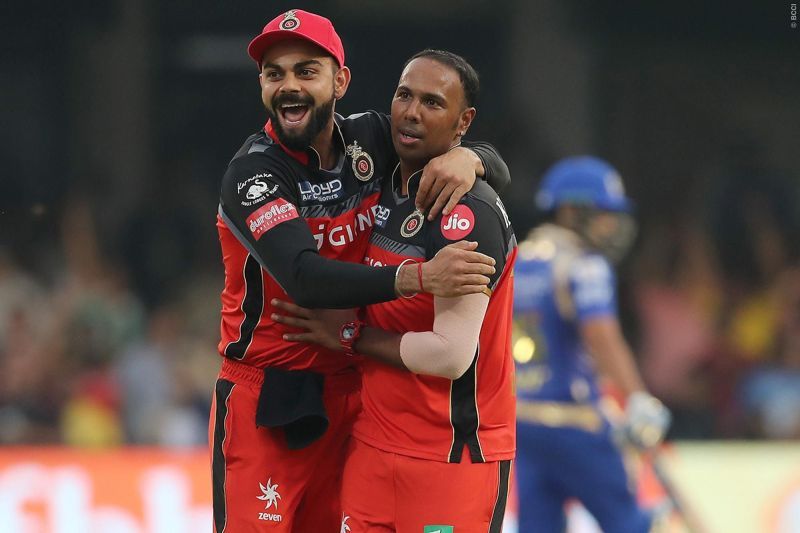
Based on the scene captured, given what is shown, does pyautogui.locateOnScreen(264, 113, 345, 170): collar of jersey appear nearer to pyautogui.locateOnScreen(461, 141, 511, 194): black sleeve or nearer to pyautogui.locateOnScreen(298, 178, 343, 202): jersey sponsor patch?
pyautogui.locateOnScreen(298, 178, 343, 202): jersey sponsor patch

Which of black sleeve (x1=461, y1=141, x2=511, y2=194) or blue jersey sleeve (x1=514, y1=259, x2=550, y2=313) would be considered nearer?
black sleeve (x1=461, y1=141, x2=511, y2=194)

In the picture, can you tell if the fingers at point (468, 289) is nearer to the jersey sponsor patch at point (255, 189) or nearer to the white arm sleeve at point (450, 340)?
the white arm sleeve at point (450, 340)

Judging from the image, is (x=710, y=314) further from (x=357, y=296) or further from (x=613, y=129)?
(x=357, y=296)

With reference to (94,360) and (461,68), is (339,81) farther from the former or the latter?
(94,360)

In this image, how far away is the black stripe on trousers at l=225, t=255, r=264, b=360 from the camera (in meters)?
4.25

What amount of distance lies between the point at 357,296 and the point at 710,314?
7208 millimetres

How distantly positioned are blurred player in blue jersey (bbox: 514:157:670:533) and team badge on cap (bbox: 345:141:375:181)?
207 cm

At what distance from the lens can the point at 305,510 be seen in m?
4.39

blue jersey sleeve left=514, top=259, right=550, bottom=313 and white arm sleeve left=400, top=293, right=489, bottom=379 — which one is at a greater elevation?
blue jersey sleeve left=514, top=259, right=550, bottom=313

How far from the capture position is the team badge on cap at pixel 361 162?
4305 mm

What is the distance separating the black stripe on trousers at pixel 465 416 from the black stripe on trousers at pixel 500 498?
0.40ft

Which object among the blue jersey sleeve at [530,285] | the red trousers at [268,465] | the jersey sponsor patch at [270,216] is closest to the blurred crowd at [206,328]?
the blue jersey sleeve at [530,285]

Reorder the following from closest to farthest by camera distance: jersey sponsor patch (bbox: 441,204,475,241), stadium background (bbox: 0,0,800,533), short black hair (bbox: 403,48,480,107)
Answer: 1. jersey sponsor patch (bbox: 441,204,475,241)
2. short black hair (bbox: 403,48,480,107)
3. stadium background (bbox: 0,0,800,533)

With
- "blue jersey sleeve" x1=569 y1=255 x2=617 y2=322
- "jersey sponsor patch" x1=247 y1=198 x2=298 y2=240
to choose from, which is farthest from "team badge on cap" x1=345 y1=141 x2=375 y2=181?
"blue jersey sleeve" x1=569 y1=255 x2=617 y2=322
